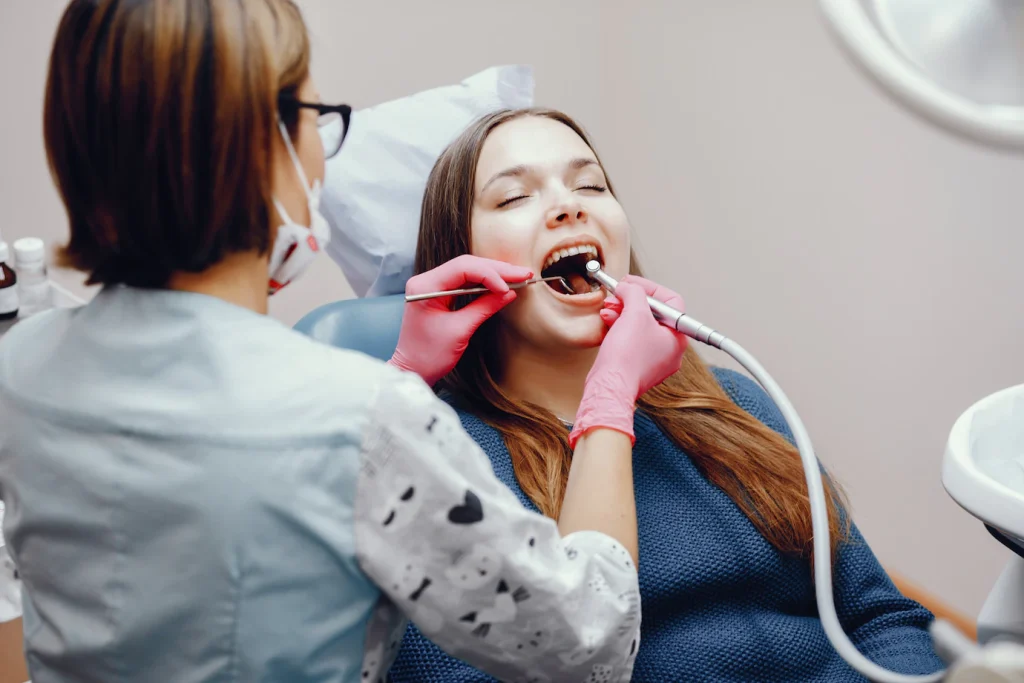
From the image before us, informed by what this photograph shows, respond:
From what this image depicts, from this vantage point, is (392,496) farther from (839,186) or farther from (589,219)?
(839,186)

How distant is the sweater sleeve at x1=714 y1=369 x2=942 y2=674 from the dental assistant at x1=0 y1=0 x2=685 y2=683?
614 mm

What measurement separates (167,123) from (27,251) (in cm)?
109

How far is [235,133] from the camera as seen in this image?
2.41 ft

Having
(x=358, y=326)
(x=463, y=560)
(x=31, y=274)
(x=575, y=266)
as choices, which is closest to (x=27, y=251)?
(x=31, y=274)

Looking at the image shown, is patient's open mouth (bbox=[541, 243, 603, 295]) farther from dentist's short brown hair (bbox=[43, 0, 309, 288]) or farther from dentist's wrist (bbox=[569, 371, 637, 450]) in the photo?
dentist's short brown hair (bbox=[43, 0, 309, 288])

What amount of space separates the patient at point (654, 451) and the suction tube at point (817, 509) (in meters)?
0.15

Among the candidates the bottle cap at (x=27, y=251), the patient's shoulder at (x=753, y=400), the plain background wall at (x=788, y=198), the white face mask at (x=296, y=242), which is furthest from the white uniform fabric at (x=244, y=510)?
the plain background wall at (x=788, y=198)

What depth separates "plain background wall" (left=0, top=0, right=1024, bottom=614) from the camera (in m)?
1.79

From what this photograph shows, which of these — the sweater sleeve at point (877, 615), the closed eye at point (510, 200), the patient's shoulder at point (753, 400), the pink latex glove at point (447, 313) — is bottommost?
the sweater sleeve at point (877, 615)

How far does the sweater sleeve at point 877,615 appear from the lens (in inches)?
48.4

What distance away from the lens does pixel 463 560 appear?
2.52ft

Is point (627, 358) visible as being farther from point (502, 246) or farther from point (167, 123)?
point (167, 123)

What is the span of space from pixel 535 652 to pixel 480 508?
0.51ft

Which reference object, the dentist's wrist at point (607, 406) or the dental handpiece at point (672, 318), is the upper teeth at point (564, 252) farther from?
the dentist's wrist at point (607, 406)
